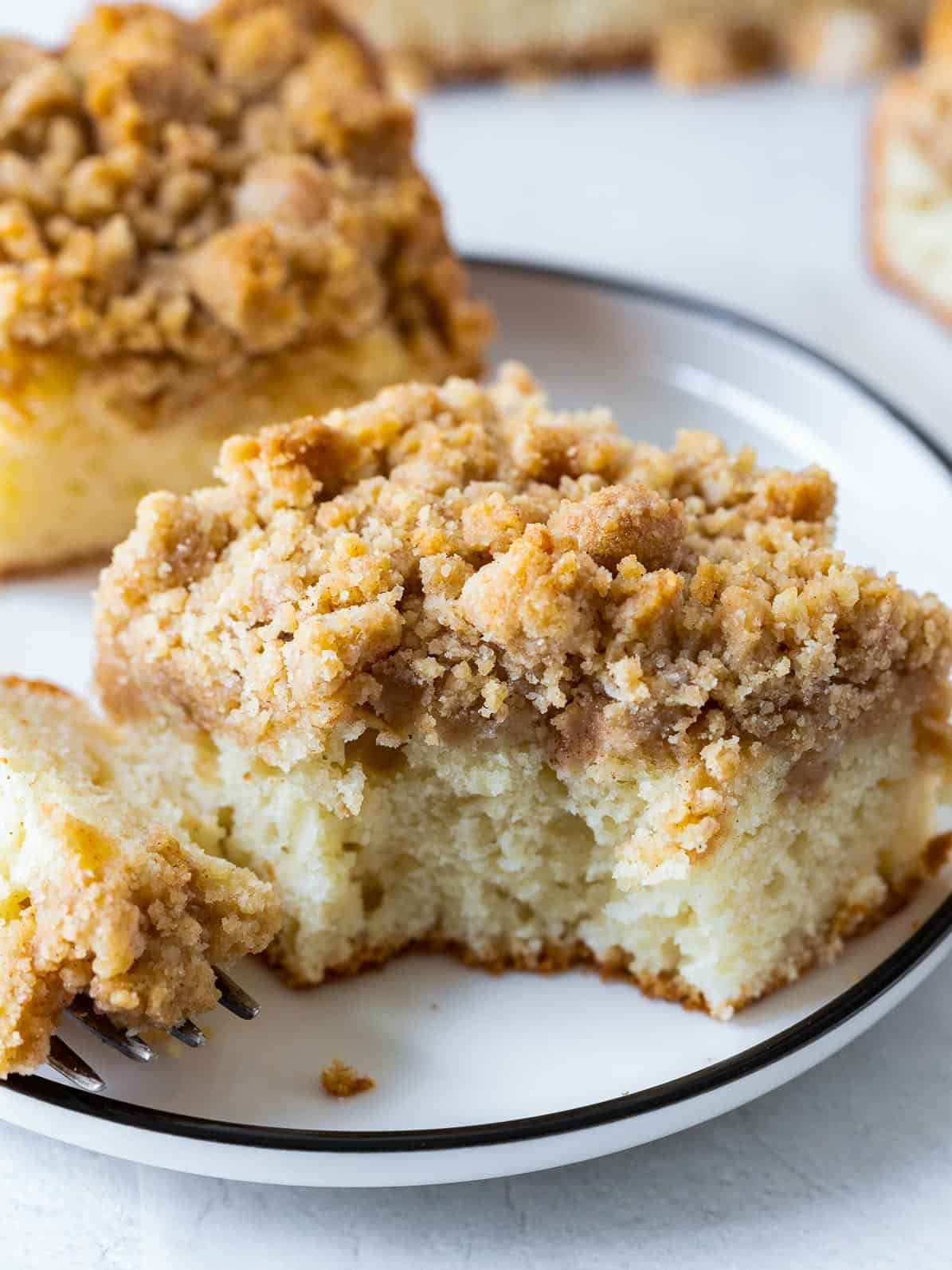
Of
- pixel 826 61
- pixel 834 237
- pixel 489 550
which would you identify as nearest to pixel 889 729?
pixel 489 550

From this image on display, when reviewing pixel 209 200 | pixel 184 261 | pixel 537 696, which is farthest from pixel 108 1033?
pixel 209 200

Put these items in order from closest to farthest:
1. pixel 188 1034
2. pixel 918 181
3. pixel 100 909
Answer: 1. pixel 100 909
2. pixel 188 1034
3. pixel 918 181

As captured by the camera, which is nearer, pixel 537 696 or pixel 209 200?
pixel 537 696

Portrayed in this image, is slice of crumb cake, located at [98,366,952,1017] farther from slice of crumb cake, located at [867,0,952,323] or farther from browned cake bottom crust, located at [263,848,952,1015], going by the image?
slice of crumb cake, located at [867,0,952,323]

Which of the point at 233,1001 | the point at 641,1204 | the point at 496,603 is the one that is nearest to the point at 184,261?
the point at 496,603

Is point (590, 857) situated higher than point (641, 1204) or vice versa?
point (590, 857)

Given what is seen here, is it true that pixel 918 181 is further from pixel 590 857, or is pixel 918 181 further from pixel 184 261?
pixel 590 857

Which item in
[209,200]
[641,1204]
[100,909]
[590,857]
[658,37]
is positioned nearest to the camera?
[100,909]

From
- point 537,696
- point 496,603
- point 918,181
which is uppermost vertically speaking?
point 918,181
